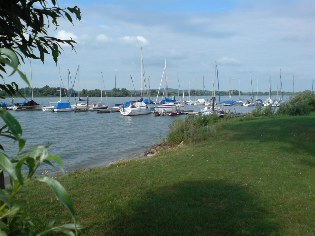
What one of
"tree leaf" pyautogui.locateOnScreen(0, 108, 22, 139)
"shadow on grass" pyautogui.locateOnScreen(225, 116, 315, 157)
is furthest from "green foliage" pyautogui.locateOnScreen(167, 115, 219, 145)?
"tree leaf" pyautogui.locateOnScreen(0, 108, 22, 139)

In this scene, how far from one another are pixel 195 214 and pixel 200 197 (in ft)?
3.64

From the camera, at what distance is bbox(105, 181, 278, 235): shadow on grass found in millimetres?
5957

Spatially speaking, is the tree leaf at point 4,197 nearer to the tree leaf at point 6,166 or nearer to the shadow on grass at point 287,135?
the tree leaf at point 6,166

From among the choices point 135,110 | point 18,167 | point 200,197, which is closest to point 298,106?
point 200,197

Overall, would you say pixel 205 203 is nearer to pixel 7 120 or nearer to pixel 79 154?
pixel 7 120

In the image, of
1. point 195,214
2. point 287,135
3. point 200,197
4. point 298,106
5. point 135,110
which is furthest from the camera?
point 135,110

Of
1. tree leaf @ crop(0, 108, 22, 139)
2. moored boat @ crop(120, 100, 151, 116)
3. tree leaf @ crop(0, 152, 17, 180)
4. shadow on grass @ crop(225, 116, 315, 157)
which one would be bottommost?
moored boat @ crop(120, 100, 151, 116)

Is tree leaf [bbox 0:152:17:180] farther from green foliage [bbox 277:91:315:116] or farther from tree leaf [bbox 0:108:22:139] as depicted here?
green foliage [bbox 277:91:315:116]

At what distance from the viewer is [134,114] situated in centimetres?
6312

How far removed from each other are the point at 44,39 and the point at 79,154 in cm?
2076

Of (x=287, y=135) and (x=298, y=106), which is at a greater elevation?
(x=298, y=106)

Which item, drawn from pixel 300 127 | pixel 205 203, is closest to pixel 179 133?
pixel 300 127

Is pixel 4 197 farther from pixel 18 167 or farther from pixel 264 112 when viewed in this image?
pixel 264 112

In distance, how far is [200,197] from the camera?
772 cm
